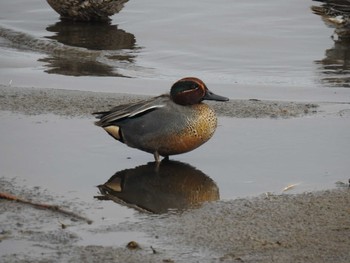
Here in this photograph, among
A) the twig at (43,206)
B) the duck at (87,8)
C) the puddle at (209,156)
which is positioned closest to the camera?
the twig at (43,206)

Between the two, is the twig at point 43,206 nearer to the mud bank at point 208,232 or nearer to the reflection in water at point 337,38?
the mud bank at point 208,232

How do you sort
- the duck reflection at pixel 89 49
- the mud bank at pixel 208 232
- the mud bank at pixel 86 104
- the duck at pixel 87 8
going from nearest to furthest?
the mud bank at pixel 208 232
the mud bank at pixel 86 104
the duck reflection at pixel 89 49
the duck at pixel 87 8

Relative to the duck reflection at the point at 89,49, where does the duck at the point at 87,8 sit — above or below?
above

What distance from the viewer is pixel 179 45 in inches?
526

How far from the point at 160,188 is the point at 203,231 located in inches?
45.9

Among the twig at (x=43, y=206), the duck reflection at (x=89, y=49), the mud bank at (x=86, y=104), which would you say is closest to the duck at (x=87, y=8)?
the duck reflection at (x=89, y=49)

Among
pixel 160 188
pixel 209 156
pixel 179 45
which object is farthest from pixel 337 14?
pixel 160 188

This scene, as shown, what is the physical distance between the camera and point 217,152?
821 cm

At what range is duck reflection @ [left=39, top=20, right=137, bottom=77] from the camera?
1177 cm

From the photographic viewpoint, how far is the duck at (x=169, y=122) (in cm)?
785

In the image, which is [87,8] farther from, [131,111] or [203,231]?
[203,231]

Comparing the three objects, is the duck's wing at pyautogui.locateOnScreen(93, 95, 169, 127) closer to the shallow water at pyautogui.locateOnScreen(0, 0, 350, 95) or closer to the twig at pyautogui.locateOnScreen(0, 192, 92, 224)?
the twig at pyautogui.locateOnScreen(0, 192, 92, 224)

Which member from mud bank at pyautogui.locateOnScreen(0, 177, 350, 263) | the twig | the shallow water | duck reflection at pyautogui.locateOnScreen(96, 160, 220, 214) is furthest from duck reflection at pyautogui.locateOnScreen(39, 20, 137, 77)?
mud bank at pyautogui.locateOnScreen(0, 177, 350, 263)

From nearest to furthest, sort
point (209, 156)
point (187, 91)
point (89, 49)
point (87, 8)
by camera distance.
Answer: point (187, 91), point (209, 156), point (89, 49), point (87, 8)
